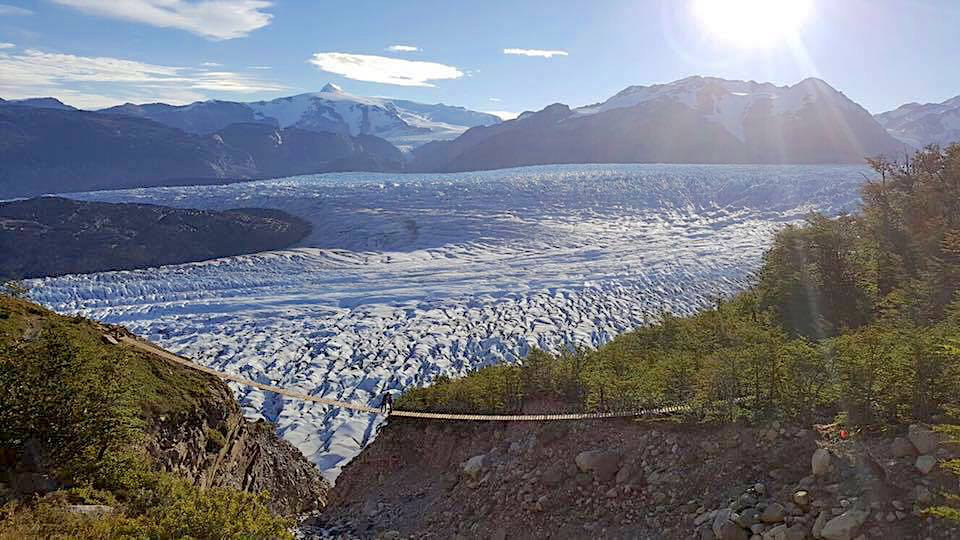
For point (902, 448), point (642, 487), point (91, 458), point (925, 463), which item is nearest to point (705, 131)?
point (642, 487)

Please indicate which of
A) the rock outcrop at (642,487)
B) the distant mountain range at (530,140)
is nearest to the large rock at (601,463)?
the rock outcrop at (642,487)

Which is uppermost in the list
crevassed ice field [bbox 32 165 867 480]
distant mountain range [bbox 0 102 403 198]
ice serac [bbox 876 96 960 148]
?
ice serac [bbox 876 96 960 148]

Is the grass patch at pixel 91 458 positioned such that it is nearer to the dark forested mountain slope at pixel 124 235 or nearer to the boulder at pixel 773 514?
the boulder at pixel 773 514

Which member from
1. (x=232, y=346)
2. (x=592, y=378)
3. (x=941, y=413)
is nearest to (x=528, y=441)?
(x=592, y=378)

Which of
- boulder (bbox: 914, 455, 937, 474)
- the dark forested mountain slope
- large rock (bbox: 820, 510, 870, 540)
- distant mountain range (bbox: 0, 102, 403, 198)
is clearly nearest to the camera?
large rock (bbox: 820, 510, 870, 540)

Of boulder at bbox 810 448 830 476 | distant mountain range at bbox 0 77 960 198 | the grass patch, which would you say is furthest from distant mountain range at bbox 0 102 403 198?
boulder at bbox 810 448 830 476

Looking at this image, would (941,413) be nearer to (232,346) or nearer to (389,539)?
(389,539)

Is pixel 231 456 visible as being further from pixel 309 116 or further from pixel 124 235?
pixel 309 116

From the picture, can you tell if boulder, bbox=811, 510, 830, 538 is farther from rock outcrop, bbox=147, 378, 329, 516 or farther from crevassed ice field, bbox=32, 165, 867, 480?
crevassed ice field, bbox=32, 165, 867, 480
